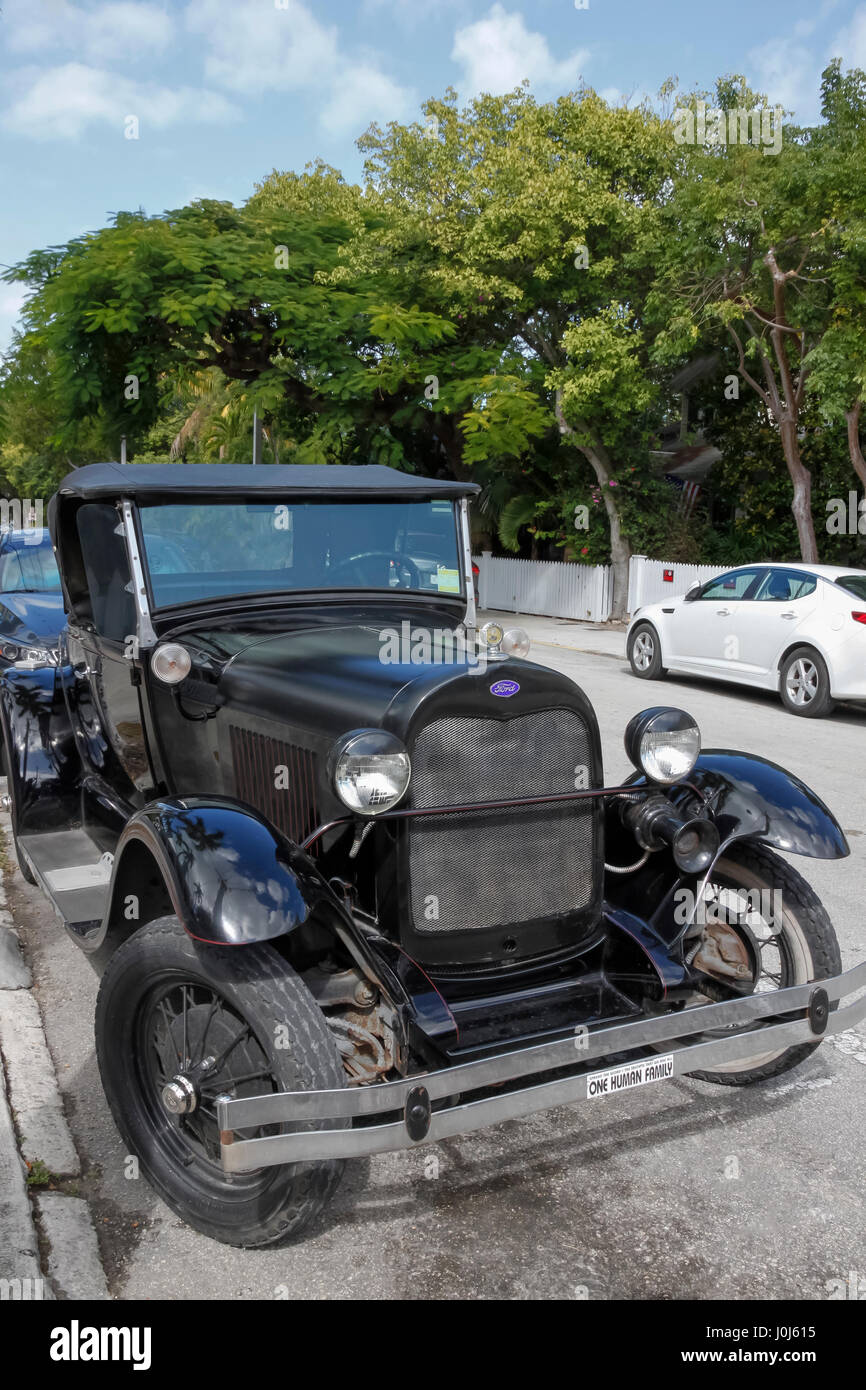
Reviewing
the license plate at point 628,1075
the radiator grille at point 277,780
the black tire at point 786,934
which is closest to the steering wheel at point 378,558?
the radiator grille at point 277,780

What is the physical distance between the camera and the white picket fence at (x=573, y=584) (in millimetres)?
19016

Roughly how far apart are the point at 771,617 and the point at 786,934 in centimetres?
810

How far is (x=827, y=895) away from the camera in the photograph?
5.50 m

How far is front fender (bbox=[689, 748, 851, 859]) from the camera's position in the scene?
351cm

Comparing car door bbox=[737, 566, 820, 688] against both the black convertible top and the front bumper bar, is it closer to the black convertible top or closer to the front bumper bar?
the black convertible top

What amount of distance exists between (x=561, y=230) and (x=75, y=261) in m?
7.55

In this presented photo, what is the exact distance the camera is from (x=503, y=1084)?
117 inches

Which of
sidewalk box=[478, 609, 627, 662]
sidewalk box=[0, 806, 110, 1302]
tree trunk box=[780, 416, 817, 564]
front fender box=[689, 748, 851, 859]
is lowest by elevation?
sidewalk box=[0, 806, 110, 1302]

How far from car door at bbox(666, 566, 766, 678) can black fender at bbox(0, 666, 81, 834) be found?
794 cm

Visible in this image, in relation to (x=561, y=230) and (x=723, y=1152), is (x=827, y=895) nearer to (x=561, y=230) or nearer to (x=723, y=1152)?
(x=723, y=1152)

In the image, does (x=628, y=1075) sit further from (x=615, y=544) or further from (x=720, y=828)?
(x=615, y=544)

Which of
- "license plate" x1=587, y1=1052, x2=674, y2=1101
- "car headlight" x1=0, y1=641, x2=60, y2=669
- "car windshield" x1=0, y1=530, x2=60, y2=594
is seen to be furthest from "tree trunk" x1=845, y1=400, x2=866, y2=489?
"license plate" x1=587, y1=1052, x2=674, y2=1101

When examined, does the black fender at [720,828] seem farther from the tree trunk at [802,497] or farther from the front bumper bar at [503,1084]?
the tree trunk at [802,497]

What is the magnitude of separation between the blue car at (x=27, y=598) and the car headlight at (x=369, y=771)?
3.85 meters
